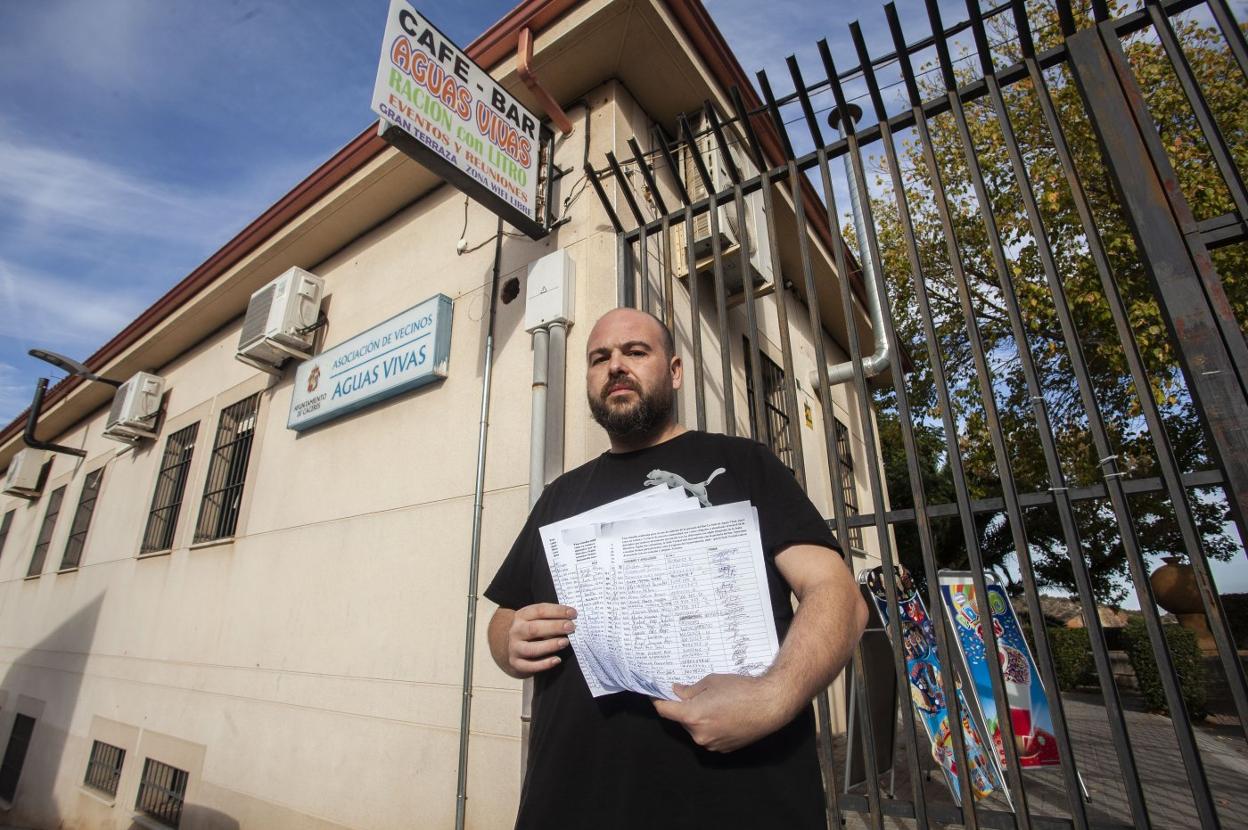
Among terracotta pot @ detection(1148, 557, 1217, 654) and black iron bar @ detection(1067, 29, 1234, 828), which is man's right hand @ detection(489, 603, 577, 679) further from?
terracotta pot @ detection(1148, 557, 1217, 654)

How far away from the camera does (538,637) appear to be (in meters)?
1.29

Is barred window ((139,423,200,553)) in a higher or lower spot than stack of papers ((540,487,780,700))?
higher

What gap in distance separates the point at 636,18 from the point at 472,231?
1.81 m

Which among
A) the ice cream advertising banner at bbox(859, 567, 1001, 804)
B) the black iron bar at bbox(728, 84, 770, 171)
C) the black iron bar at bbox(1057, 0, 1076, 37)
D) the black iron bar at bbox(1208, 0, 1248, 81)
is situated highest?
the black iron bar at bbox(728, 84, 770, 171)

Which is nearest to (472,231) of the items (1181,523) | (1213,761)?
(1181,523)

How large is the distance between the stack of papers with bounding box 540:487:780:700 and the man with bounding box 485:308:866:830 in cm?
5

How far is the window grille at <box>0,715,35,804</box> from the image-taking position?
7180 millimetres

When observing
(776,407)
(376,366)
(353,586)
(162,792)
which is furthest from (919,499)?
(162,792)

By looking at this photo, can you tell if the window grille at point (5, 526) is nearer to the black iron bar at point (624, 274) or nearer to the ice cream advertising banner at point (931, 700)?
the black iron bar at point (624, 274)

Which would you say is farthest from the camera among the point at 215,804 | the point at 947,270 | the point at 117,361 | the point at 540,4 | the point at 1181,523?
the point at 947,270

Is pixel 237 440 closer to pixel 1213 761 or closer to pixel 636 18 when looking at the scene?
pixel 636 18

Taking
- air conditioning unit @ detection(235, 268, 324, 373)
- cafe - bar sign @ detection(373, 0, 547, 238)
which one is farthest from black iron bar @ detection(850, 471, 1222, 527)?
air conditioning unit @ detection(235, 268, 324, 373)

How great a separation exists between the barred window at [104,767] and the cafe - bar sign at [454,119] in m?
6.35

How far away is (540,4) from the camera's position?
3.82 meters
